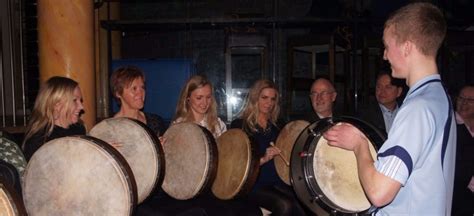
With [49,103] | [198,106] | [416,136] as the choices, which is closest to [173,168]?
[198,106]

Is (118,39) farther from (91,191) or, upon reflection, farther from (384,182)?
(384,182)

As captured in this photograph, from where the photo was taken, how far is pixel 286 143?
339 centimetres

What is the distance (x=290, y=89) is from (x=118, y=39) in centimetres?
263

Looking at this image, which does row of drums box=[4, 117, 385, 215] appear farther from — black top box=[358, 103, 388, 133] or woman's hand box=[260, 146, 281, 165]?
black top box=[358, 103, 388, 133]

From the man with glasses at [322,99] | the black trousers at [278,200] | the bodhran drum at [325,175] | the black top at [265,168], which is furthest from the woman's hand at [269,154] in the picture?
the bodhran drum at [325,175]

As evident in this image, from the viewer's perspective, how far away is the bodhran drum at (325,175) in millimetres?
2357

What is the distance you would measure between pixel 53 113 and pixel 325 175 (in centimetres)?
154

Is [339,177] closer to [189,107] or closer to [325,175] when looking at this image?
[325,175]

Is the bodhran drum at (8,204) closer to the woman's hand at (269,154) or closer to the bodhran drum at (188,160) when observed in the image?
the bodhran drum at (188,160)

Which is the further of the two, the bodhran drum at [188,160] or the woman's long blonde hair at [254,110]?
the woman's long blonde hair at [254,110]

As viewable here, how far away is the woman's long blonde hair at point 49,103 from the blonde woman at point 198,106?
0.90 meters

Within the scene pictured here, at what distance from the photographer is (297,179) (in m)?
2.62

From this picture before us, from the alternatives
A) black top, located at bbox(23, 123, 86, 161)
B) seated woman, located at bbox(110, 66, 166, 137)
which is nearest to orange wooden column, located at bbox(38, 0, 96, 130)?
seated woman, located at bbox(110, 66, 166, 137)

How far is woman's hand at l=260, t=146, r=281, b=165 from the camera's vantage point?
10.9 feet
